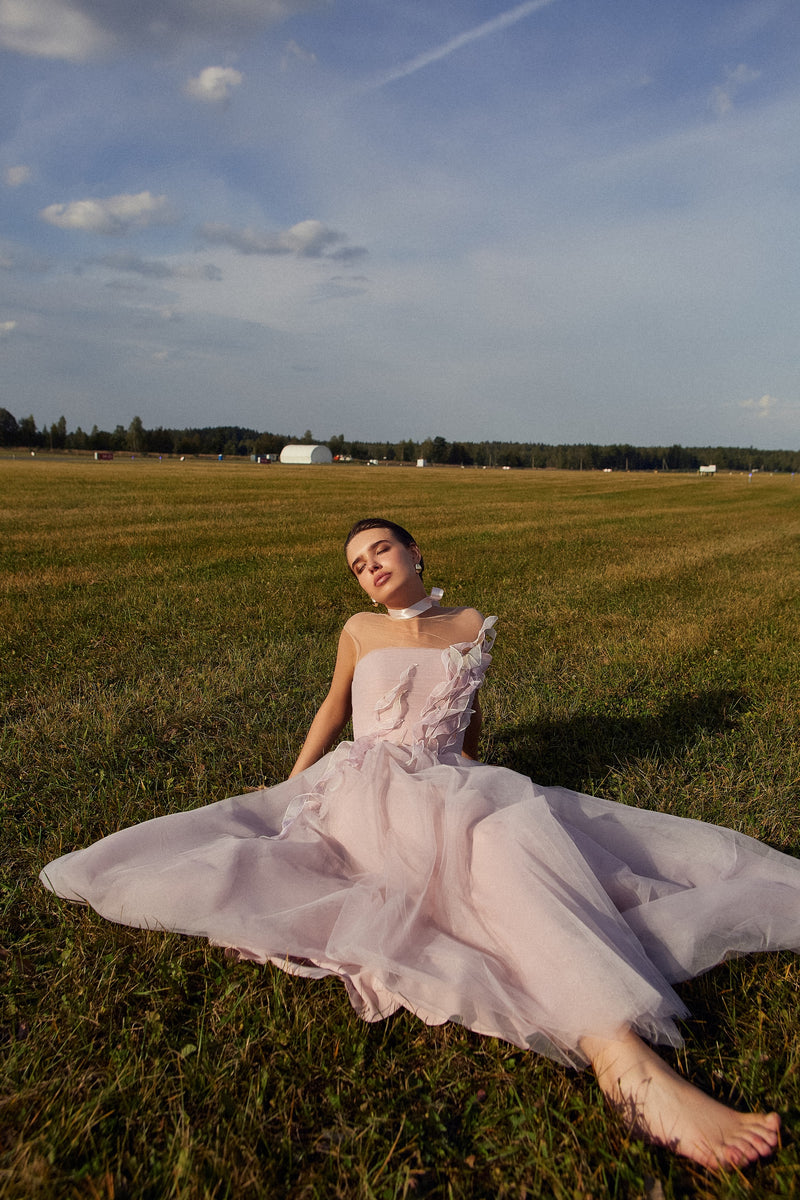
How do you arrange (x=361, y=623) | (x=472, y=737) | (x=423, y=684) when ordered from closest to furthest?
(x=423, y=684) < (x=361, y=623) < (x=472, y=737)

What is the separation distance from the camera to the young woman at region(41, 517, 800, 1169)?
2242 millimetres

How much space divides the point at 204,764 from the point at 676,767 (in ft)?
9.68

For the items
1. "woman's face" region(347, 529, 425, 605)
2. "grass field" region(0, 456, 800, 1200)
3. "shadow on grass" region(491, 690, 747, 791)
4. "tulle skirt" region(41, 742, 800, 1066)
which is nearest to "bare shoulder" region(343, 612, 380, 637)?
"woman's face" region(347, 529, 425, 605)

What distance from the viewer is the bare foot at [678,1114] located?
201 centimetres

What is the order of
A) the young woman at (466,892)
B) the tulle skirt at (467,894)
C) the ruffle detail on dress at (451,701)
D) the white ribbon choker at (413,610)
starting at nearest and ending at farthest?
the young woman at (466,892), the tulle skirt at (467,894), the ruffle detail on dress at (451,701), the white ribbon choker at (413,610)

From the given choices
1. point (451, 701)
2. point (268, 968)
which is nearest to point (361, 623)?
point (451, 701)

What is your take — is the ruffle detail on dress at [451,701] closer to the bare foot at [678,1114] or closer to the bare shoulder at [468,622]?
the bare shoulder at [468,622]

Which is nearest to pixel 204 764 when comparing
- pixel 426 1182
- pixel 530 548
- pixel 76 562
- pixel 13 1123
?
pixel 13 1123

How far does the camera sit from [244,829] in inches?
130

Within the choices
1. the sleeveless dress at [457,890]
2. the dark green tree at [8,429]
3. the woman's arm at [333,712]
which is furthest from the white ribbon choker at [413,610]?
the dark green tree at [8,429]

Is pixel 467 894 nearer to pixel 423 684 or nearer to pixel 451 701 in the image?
pixel 451 701

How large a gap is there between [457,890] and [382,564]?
155cm

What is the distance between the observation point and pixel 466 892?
2662mm

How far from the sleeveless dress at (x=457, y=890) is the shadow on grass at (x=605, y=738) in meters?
1.44
